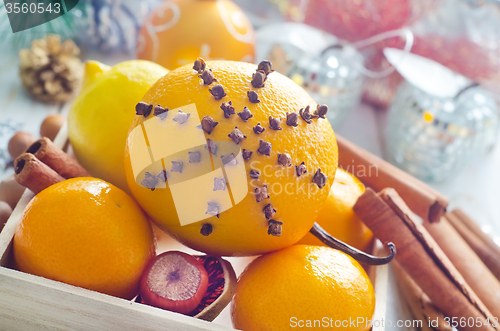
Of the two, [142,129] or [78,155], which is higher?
[142,129]

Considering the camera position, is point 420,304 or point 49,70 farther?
point 49,70

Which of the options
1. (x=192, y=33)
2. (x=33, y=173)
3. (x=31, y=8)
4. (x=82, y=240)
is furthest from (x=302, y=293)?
(x=31, y=8)

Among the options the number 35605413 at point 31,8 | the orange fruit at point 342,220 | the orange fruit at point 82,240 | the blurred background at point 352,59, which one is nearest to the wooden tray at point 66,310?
the orange fruit at point 82,240

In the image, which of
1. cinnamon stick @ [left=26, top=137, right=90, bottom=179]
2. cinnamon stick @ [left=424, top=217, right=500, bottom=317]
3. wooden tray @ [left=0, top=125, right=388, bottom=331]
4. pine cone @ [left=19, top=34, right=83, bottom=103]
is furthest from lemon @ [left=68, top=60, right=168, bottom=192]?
cinnamon stick @ [left=424, top=217, right=500, bottom=317]

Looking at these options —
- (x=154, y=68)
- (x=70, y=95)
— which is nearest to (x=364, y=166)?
(x=154, y=68)

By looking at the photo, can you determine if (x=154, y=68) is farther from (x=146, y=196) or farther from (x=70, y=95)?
(x=70, y=95)

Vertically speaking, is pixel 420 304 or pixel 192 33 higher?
pixel 192 33

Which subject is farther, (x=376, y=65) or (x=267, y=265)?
(x=376, y=65)

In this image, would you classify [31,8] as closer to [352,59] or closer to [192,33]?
[192,33]
